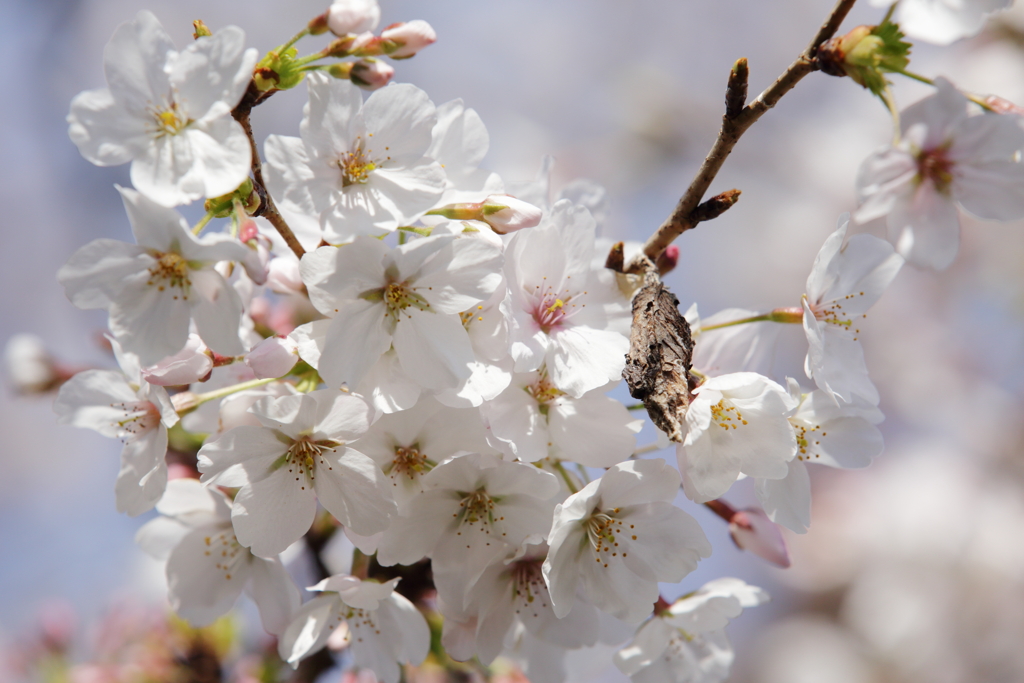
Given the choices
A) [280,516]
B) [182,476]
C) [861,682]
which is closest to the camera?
[280,516]

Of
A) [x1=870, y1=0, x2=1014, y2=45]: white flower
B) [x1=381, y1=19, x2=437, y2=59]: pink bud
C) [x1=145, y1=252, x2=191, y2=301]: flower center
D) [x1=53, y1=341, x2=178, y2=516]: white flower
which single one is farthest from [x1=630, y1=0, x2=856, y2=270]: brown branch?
[x1=53, y1=341, x2=178, y2=516]: white flower

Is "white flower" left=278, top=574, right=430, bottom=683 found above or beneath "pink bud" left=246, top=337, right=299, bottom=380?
beneath

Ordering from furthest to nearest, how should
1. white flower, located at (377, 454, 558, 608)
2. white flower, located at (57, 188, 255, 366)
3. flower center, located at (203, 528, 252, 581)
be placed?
flower center, located at (203, 528, 252, 581) → white flower, located at (377, 454, 558, 608) → white flower, located at (57, 188, 255, 366)

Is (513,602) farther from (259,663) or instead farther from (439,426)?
(259,663)

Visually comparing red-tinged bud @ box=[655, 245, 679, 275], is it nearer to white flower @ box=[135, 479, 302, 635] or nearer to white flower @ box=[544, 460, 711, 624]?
white flower @ box=[544, 460, 711, 624]

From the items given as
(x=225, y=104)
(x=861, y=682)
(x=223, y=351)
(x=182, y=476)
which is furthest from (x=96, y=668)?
(x=861, y=682)

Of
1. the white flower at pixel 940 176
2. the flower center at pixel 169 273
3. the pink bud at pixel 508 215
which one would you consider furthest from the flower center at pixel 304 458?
the white flower at pixel 940 176

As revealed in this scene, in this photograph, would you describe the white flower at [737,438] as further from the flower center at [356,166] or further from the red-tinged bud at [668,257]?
Result: the flower center at [356,166]

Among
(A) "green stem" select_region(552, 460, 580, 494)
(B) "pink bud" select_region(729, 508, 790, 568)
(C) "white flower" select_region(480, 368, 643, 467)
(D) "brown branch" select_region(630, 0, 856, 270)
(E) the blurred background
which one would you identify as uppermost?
(D) "brown branch" select_region(630, 0, 856, 270)
